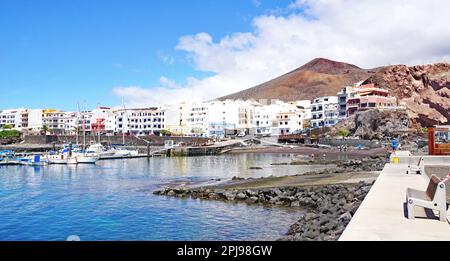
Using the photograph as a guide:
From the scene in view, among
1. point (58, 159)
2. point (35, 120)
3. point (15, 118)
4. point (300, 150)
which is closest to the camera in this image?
point (58, 159)

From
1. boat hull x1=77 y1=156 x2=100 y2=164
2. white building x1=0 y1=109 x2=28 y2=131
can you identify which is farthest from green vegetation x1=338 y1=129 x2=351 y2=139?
white building x1=0 y1=109 x2=28 y2=131

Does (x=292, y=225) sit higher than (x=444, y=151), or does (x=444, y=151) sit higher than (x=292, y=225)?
(x=444, y=151)

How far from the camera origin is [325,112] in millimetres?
88812

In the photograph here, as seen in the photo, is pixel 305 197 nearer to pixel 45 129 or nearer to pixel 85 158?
pixel 85 158

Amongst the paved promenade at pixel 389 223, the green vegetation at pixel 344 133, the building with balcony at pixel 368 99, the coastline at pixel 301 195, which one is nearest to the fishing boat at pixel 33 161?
the coastline at pixel 301 195

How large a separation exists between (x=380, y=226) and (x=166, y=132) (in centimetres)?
8760

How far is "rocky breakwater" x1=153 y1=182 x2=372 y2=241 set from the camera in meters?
11.3

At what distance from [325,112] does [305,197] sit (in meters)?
74.7

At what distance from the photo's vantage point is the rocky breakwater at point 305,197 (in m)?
11.3

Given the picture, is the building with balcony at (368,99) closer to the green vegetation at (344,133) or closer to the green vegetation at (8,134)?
the green vegetation at (344,133)

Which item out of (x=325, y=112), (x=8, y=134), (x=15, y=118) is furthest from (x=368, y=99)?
(x=15, y=118)
